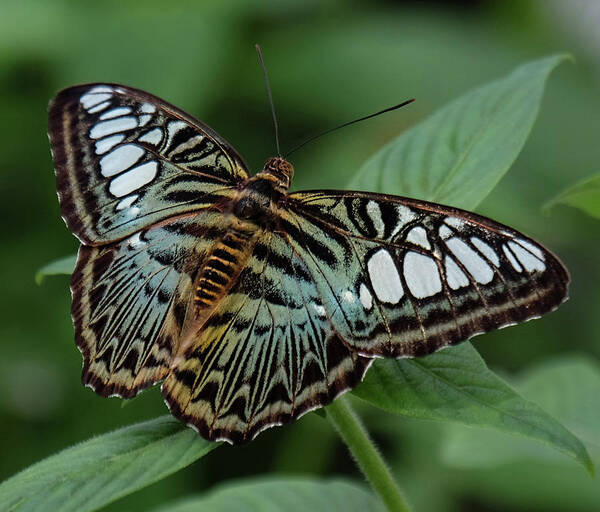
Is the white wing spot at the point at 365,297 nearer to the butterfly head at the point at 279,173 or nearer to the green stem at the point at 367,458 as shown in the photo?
the green stem at the point at 367,458

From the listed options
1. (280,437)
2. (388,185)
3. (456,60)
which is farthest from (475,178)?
(456,60)

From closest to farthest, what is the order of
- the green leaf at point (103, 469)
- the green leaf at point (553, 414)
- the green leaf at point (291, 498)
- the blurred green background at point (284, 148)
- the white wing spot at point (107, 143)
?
the green leaf at point (103, 469)
the white wing spot at point (107, 143)
the green leaf at point (291, 498)
the green leaf at point (553, 414)
the blurred green background at point (284, 148)

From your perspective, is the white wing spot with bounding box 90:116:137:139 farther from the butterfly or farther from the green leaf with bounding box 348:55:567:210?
the green leaf with bounding box 348:55:567:210

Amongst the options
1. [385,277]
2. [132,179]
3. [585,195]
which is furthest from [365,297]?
[132,179]

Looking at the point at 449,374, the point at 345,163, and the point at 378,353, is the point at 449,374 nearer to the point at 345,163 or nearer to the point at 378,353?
the point at 378,353

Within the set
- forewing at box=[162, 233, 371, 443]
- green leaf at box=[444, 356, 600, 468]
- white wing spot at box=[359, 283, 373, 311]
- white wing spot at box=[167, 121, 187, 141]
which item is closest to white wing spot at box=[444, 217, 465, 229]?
white wing spot at box=[359, 283, 373, 311]

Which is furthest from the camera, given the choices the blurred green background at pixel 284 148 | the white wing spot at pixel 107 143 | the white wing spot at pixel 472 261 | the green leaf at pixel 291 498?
the blurred green background at pixel 284 148

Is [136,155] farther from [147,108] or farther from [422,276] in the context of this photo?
[422,276]

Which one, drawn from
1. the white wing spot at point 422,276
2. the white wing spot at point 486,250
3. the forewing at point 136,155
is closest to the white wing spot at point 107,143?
the forewing at point 136,155
